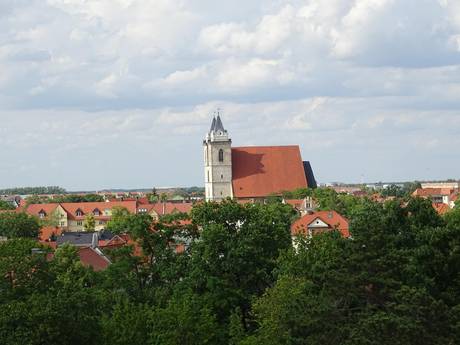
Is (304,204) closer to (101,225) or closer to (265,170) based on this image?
(265,170)

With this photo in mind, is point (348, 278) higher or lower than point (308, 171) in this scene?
lower

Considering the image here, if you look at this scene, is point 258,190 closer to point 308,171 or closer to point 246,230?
point 308,171

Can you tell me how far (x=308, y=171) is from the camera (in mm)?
125438

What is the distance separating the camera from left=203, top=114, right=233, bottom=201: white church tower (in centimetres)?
12025

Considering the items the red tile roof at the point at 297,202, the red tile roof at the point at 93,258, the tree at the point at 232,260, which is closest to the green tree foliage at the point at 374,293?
the tree at the point at 232,260

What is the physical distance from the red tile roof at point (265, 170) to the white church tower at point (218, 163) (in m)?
1.24

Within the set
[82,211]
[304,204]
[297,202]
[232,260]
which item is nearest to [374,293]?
[232,260]

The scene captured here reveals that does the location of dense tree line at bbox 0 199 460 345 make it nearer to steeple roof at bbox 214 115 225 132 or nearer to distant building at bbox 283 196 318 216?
distant building at bbox 283 196 318 216

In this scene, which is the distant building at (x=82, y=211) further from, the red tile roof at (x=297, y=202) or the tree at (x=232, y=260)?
the tree at (x=232, y=260)

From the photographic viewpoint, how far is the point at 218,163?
12044 centimetres

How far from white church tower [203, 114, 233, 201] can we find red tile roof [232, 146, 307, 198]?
124 cm

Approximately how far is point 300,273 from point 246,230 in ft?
16.4

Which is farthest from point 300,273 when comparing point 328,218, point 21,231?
point 21,231

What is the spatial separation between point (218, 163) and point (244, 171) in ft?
11.5
